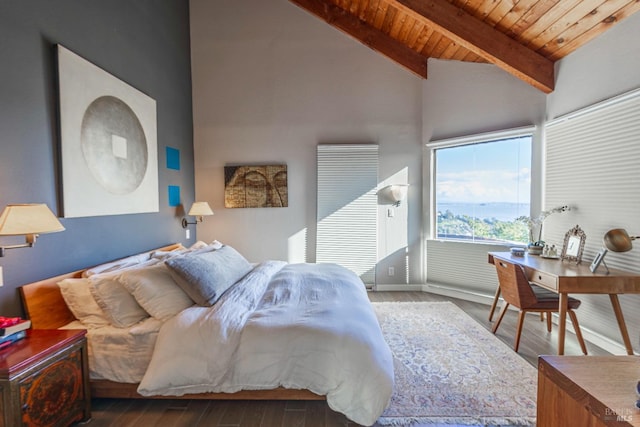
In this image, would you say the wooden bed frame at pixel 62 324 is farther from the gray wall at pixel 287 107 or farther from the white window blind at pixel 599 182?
the white window blind at pixel 599 182

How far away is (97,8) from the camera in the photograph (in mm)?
2641

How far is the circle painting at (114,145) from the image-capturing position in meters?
2.49

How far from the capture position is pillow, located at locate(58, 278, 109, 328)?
2.10 metres

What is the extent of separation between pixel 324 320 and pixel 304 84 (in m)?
3.74

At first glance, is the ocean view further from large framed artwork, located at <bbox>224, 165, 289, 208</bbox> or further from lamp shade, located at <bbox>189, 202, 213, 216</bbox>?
lamp shade, located at <bbox>189, 202, 213, 216</bbox>

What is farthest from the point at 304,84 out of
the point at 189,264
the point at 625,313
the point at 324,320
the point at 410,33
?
the point at 625,313

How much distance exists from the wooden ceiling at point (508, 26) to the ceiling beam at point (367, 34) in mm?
206

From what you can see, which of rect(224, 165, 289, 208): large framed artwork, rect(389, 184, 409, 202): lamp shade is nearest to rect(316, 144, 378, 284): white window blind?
rect(389, 184, 409, 202): lamp shade

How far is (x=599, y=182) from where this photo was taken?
2.86 metres

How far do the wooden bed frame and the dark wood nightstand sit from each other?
0.54ft

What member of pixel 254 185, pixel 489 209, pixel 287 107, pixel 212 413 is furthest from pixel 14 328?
pixel 489 209

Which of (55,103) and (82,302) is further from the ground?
(55,103)

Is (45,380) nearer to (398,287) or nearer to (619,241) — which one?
(619,241)

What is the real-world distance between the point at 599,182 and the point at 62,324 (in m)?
4.74
